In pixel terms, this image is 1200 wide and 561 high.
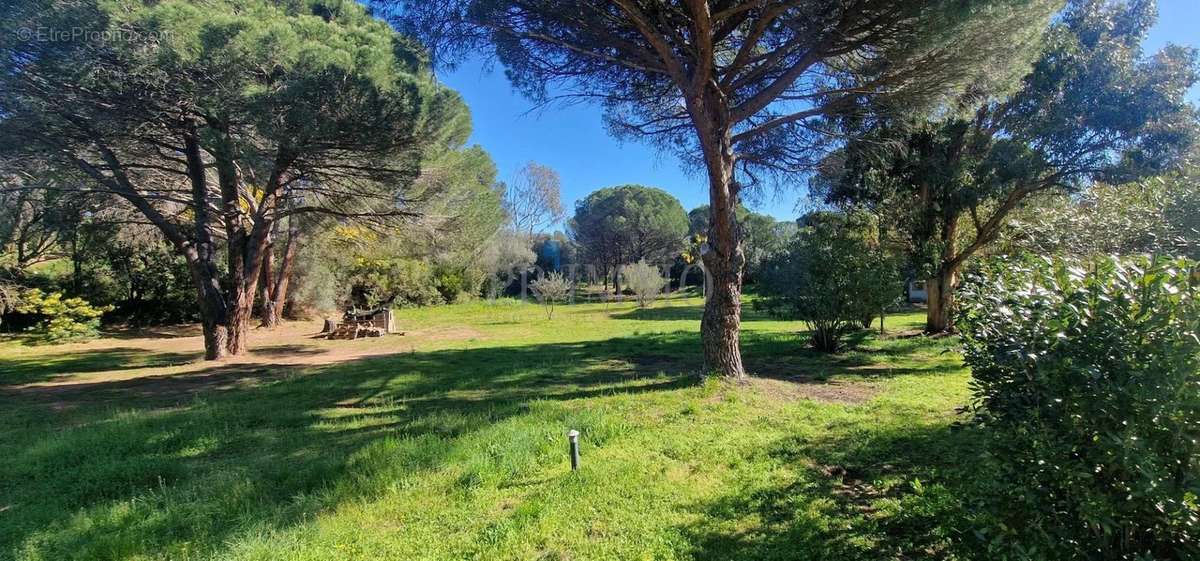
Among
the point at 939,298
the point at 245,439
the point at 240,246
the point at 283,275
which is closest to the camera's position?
the point at 245,439

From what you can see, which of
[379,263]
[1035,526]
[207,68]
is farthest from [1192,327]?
[379,263]

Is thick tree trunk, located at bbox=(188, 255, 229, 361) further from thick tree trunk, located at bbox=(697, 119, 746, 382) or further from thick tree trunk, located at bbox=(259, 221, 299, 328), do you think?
thick tree trunk, located at bbox=(697, 119, 746, 382)

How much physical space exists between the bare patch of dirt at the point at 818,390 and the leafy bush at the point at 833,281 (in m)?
2.54

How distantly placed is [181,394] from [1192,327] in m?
9.70

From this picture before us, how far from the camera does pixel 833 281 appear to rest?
8.95m

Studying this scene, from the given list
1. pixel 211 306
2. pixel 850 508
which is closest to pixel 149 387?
pixel 211 306

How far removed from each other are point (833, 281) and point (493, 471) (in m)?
7.55

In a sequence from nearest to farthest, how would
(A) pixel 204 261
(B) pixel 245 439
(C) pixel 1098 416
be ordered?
(C) pixel 1098 416 < (B) pixel 245 439 < (A) pixel 204 261

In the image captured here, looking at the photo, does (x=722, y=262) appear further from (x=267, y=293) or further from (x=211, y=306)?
(x=267, y=293)

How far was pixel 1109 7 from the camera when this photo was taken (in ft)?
28.0

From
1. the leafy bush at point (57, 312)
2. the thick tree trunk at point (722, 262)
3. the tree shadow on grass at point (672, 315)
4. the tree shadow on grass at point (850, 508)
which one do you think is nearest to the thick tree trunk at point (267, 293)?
the leafy bush at point (57, 312)

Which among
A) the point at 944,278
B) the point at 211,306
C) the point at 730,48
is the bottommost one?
the point at 211,306

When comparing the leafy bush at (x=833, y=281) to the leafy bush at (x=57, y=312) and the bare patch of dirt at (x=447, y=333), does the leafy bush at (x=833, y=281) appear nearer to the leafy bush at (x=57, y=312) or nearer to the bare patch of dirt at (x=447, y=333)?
the bare patch of dirt at (x=447, y=333)

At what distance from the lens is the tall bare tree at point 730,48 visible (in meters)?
5.58
